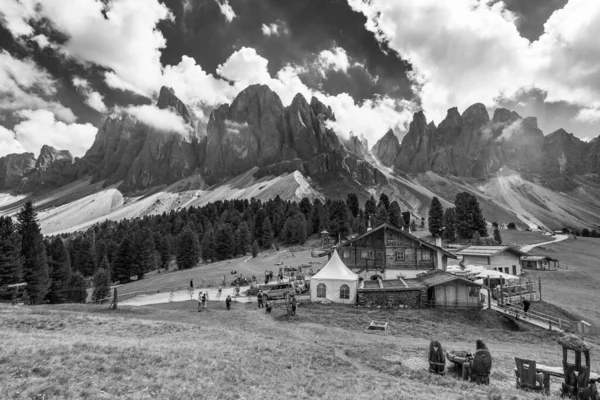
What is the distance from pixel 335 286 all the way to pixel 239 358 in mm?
21591

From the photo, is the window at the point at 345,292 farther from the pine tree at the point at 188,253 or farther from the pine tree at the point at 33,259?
the pine tree at the point at 188,253

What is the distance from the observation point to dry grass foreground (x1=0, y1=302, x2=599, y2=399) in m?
10.7

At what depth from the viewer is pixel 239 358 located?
50.3ft

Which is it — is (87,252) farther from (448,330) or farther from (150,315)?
(448,330)

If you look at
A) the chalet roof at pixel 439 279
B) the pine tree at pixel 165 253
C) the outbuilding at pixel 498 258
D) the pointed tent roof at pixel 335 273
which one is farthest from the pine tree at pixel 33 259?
the outbuilding at pixel 498 258

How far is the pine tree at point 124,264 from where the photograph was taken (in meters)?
80.1

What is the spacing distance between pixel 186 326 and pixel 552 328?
28.7 metres

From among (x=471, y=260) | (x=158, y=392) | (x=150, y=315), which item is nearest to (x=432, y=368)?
(x=158, y=392)

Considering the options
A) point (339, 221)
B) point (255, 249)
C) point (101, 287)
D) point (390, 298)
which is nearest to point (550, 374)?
point (390, 298)

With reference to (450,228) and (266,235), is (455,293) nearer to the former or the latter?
(450,228)

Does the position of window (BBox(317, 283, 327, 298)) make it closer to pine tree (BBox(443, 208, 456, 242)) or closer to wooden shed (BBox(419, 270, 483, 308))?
wooden shed (BBox(419, 270, 483, 308))

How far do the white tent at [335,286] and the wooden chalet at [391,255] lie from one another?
10465 millimetres

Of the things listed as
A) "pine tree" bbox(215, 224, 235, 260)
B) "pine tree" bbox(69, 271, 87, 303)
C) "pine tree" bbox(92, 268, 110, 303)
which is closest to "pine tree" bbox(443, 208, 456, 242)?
"pine tree" bbox(215, 224, 235, 260)

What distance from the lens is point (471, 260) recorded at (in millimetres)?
60844
